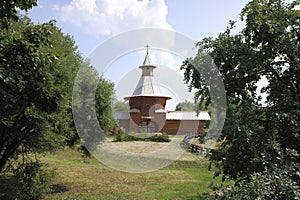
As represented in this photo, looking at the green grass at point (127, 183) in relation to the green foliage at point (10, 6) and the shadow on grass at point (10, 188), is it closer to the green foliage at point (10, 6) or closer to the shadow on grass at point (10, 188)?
the shadow on grass at point (10, 188)

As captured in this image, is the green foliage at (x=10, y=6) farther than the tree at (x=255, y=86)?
No

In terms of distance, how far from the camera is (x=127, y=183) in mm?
14523

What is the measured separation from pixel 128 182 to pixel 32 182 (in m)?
5.33

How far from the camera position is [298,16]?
6.12 meters

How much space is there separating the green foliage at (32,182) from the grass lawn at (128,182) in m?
0.85

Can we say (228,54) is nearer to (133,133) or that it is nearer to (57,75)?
(57,75)

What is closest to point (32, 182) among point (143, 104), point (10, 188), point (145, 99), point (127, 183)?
point (10, 188)

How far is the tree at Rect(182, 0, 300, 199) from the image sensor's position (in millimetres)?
5516

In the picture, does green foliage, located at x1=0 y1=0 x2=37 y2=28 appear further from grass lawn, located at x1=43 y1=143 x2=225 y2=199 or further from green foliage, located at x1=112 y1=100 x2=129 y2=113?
green foliage, located at x1=112 y1=100 x2=129 y2=113

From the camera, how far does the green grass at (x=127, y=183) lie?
11820 millimetres

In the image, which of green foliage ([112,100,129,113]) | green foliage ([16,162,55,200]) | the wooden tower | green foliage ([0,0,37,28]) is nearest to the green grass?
green foliage ([16,162,55,200])

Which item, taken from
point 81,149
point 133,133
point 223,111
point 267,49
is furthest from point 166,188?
point 267,49

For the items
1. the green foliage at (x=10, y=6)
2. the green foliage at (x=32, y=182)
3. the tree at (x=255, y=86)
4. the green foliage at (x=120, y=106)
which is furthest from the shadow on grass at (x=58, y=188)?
the green foliage at (x=10, y=6)

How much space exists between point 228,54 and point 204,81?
2.66ft
